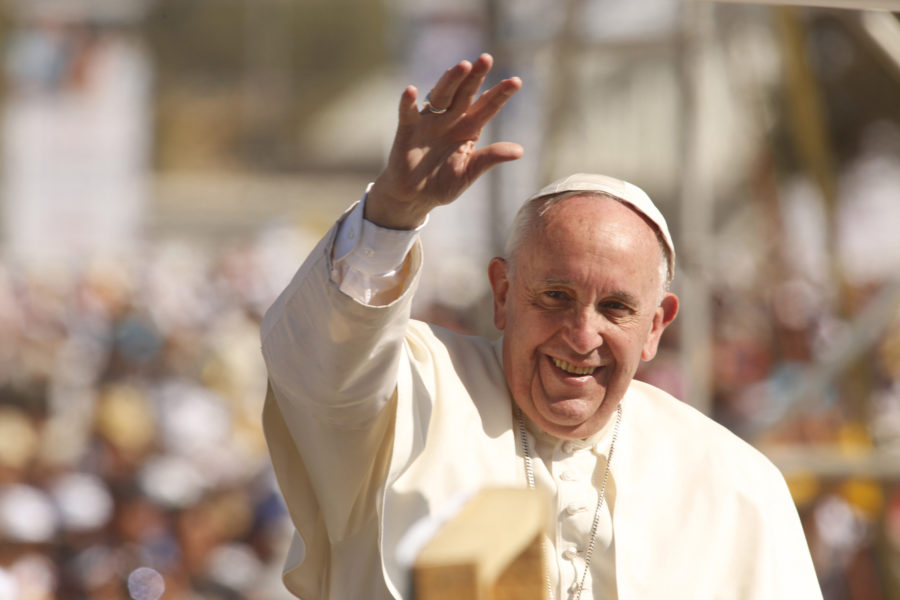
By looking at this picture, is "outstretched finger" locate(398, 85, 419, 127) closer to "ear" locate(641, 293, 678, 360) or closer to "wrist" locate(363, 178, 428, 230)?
"wrist" locate(363, 178, 428, 230)

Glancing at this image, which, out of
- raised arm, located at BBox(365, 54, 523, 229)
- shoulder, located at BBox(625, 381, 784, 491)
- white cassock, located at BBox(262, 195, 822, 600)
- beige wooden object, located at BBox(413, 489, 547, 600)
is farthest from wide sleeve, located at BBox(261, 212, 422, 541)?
beige wooden object, located at BBox(413, 489, 547, 600)

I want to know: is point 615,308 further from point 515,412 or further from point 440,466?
point 440,466

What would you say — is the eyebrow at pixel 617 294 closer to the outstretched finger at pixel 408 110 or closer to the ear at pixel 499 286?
the ear at pixel 499 286

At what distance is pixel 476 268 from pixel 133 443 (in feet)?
25.9

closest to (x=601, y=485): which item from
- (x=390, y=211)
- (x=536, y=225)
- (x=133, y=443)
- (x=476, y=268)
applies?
(x=536, y=225)

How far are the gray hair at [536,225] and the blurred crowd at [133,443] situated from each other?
3866 millimetres

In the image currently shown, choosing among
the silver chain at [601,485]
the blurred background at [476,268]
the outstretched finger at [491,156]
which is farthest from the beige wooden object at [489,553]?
the blurred background at [476,268]

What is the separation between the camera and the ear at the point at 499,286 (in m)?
2.57

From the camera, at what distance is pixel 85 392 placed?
984 cm

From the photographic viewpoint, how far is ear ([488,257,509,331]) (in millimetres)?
2568

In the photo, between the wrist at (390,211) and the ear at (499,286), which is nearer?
the wrist at (390,211)

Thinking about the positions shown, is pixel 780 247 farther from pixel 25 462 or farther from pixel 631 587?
pixel 631 587


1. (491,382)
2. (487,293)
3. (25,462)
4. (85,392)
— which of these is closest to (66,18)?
(85,392)

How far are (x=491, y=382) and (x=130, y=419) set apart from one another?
651cm
